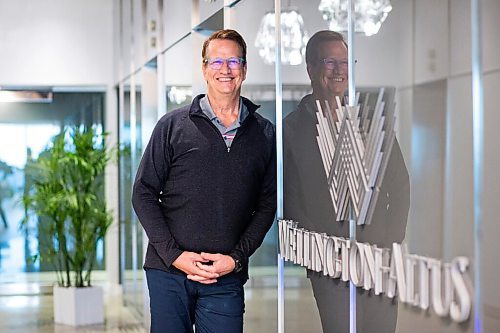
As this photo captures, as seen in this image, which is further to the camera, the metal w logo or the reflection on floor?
the reflection on floor

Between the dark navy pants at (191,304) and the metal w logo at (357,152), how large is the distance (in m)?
0.75

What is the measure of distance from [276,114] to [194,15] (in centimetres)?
198

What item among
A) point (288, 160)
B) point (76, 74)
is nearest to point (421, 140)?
point (288, 160)

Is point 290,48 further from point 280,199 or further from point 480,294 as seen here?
point 480,294

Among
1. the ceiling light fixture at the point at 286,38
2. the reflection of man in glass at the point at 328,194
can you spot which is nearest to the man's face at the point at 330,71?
the reflection of man in glass at the point at 328,194

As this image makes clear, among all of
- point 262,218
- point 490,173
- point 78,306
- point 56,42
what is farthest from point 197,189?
point 56,42

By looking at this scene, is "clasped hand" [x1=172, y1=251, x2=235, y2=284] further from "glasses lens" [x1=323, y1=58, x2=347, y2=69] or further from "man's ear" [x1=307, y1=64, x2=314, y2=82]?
"glasses lens" [x1=323, y1=58, x2=347, y2=69]

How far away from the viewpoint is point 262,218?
410 centimetres

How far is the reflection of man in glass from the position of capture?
9.71 feet

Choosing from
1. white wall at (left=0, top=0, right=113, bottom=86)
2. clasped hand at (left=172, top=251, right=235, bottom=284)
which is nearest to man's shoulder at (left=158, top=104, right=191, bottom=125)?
clasped hand at (left=172, top=251, right=235, bottom=284)

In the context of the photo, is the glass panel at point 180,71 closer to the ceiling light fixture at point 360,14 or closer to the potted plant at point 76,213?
the potted plant at point 76,213

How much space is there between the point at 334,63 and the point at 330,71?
0.06 m

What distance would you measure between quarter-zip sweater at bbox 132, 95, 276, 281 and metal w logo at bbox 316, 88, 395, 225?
19.6 inches

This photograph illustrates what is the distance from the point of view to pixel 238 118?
4074mm
